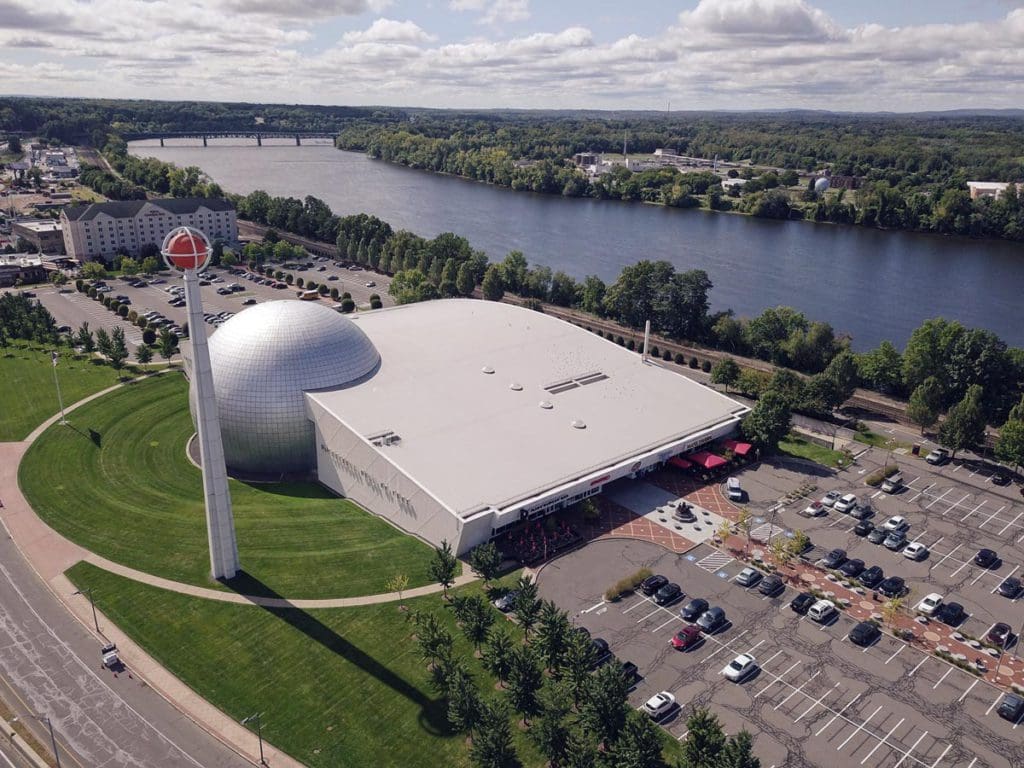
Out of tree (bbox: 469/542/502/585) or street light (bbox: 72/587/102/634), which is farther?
tree (bbox: 469/542/502/585)

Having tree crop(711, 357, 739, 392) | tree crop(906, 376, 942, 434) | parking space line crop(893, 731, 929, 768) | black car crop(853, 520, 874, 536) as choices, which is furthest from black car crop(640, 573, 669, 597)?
tree crop(906, 376, 942, 434)

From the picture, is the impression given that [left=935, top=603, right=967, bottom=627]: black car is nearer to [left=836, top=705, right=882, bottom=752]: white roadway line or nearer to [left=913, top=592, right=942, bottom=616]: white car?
[left=913, top=592, right=942, bottom=616]: white car

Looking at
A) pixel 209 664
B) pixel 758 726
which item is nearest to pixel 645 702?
pixel 758 726

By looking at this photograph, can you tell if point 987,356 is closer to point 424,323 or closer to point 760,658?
point 760,658

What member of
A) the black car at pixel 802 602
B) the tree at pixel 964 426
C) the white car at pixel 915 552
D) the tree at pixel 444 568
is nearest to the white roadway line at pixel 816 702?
the black car at pixel 802 602

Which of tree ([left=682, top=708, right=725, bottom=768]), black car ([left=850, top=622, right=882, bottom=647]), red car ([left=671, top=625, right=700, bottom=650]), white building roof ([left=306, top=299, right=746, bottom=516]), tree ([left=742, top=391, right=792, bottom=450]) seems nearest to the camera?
tree ([left=682, top=708, right=725, bottom=768])

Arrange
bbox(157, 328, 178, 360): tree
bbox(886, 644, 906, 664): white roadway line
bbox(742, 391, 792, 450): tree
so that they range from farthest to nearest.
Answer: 1. bbox(157, 328, 178, 360): tree
2. bbox(742, 391, 792, 450): tree
3. bbox(886, 644, 906, 664): white roadway line
